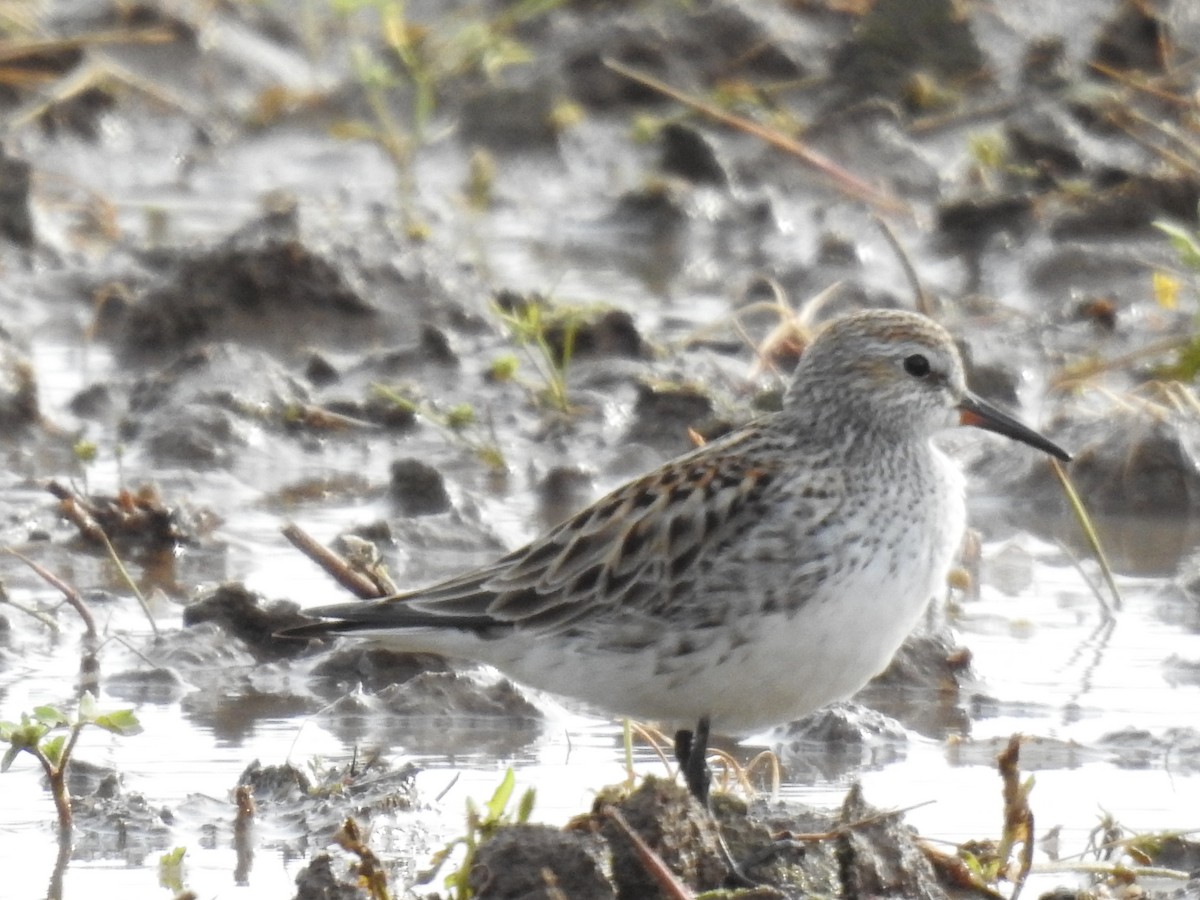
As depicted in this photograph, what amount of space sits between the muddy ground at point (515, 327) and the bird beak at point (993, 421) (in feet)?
2.04

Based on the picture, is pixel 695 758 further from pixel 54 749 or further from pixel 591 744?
pixel 54 749

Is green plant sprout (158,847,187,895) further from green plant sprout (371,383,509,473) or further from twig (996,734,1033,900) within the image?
green plant sprout (371,383,509,473)

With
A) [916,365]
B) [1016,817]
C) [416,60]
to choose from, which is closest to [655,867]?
[1016,817]

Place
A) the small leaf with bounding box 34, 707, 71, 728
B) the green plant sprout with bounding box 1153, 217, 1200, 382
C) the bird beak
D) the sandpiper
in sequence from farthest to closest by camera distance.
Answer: the green plant sprout with bounding box 1153, 217, 1200, 382 → the bird beak → the sandpiper → the small leaf with bounding box 34, 707, 71, 728

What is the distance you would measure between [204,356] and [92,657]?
2636mm

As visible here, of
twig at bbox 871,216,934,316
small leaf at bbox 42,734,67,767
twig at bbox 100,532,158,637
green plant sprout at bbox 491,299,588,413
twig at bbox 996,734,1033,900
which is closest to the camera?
twig at bbox 996,734,1033,900

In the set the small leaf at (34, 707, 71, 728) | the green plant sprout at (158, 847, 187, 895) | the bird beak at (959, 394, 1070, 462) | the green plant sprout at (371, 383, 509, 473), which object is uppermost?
the green plant sprout at (371, 383, 509, 473)

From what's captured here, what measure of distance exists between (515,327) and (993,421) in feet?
8.23

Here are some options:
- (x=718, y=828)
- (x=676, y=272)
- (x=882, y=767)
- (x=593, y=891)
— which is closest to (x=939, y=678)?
(x=882, y=767)

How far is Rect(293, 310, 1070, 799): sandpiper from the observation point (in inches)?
226

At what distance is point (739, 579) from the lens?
579cm

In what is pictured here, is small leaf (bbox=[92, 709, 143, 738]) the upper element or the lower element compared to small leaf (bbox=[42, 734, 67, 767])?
upper

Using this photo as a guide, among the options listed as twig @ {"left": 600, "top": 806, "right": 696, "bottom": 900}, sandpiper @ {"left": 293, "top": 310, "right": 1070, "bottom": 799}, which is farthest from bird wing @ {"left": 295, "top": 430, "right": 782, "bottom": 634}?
twig @ {"left": 600, "top": 806, "right": 696, "bottom": 900}

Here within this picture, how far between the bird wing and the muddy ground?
404 millimetres
